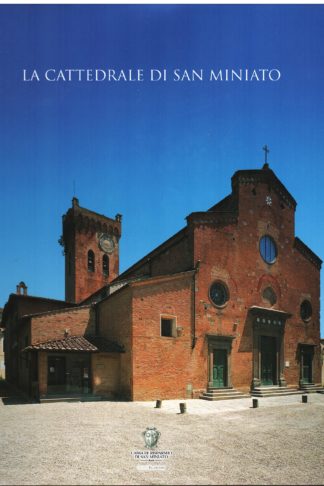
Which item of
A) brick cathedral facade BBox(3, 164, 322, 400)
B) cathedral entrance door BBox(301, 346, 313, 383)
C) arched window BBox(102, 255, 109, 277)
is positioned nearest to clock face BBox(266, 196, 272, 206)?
brick cathedral facade BBox(3, 164, 322, 400)

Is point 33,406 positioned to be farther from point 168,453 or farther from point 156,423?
point 168,453

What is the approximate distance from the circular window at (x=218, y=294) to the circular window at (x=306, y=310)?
7718 millimetres

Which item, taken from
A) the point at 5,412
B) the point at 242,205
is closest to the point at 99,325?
the point at 5,412

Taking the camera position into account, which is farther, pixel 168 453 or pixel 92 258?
pixel 92 258

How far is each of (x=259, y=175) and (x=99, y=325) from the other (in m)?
13.5

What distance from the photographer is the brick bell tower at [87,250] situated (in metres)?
37.0

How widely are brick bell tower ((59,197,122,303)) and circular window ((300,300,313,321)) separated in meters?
20.8

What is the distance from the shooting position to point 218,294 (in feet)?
67.2

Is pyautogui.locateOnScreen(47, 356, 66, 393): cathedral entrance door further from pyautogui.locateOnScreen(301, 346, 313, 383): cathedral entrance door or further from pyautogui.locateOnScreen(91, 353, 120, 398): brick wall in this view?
pyautogui.locateOnScreen(301, 346, 313, 383): cathedral entrance door

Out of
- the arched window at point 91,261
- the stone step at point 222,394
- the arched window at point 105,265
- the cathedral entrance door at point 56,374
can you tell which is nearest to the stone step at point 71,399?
the cathedral entrance door at point 56,374

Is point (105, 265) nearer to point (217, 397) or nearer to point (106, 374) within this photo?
point (106, 374)

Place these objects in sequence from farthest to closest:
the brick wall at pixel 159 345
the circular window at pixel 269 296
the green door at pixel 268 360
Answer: the circular window at pixel 269 296 < the green door at pixel 268 360 < the brick wall at pixel 159 345

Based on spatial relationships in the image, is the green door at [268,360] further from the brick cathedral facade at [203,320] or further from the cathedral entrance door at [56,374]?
the cathedral entrance door at [56,374]

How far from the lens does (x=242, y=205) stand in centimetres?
2216
